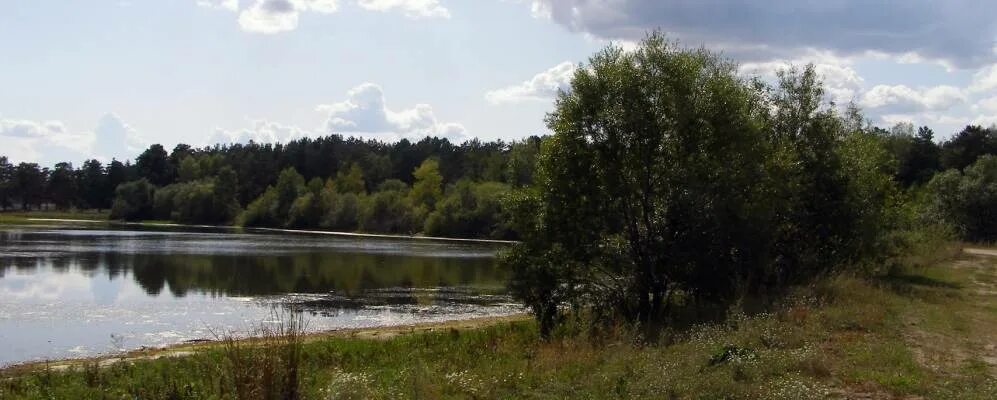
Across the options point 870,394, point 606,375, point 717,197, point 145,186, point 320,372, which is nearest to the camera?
point 870,394

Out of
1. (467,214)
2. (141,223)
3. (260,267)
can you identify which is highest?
(467,214)

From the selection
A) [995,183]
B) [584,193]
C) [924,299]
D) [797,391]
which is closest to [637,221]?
[584,193]

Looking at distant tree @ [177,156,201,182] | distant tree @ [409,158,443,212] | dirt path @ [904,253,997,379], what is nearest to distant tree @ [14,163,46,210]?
distant tree @ [177,156,201,182]

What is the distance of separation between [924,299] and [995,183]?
43820mm

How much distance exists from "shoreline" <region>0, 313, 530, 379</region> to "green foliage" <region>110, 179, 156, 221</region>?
124 meters

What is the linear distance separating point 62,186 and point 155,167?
62.3 ft

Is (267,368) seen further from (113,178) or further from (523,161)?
(113,178)

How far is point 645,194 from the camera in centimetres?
2027

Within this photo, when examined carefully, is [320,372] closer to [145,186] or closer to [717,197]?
[717,197]

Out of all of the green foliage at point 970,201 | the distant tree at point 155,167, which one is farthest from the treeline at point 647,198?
the distant tree at point 155,167

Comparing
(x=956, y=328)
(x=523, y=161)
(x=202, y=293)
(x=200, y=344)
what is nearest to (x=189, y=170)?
(x=523, y=161)

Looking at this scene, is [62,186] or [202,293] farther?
[62,186]

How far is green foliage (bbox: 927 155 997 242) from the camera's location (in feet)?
186

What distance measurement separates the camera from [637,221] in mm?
20625
